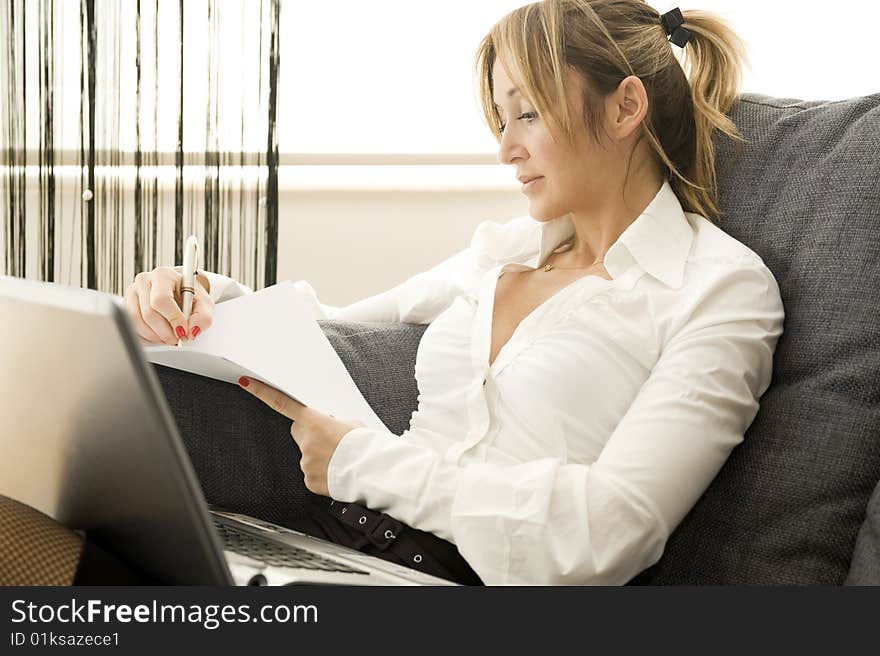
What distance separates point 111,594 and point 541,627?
0.28 meters

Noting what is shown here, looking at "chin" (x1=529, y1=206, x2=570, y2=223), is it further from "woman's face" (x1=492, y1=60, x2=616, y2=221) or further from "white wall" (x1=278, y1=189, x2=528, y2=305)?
"white wall" (x1=278, y1=189, x2=528, y2=305)

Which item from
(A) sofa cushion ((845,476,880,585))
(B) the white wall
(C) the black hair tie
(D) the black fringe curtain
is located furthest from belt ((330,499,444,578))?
(B) the white wall

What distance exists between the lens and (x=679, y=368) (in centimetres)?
97

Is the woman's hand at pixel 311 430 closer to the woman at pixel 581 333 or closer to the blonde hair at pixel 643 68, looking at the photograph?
the woman at pixel 581 333

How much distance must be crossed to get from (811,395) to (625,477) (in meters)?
0.22

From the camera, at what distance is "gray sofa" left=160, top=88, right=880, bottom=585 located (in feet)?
3.13

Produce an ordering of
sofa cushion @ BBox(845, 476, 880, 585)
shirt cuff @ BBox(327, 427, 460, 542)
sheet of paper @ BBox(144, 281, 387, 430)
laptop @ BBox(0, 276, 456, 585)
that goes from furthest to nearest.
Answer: sheet of paper @ BBox(144, 281, 387, 430), shirt cuff @ BBox(327, 427, 460, 542), sofa cushion @ BBox(845, 476, 880, 585), laptop @ BBox(0, 276, 456, 585)

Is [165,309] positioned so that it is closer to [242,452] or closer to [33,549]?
[242,452]

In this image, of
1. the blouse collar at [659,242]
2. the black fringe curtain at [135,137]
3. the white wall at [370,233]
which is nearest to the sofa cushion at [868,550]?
the blouse collar at [659,242]

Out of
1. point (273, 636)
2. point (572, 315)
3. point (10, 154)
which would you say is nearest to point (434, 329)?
point (572, 315)

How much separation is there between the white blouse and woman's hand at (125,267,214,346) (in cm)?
24

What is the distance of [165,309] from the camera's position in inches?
45.2

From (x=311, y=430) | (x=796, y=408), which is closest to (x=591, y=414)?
(x=796, y=408)

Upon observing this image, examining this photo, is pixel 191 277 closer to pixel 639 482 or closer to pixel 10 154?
pixel 639 482
